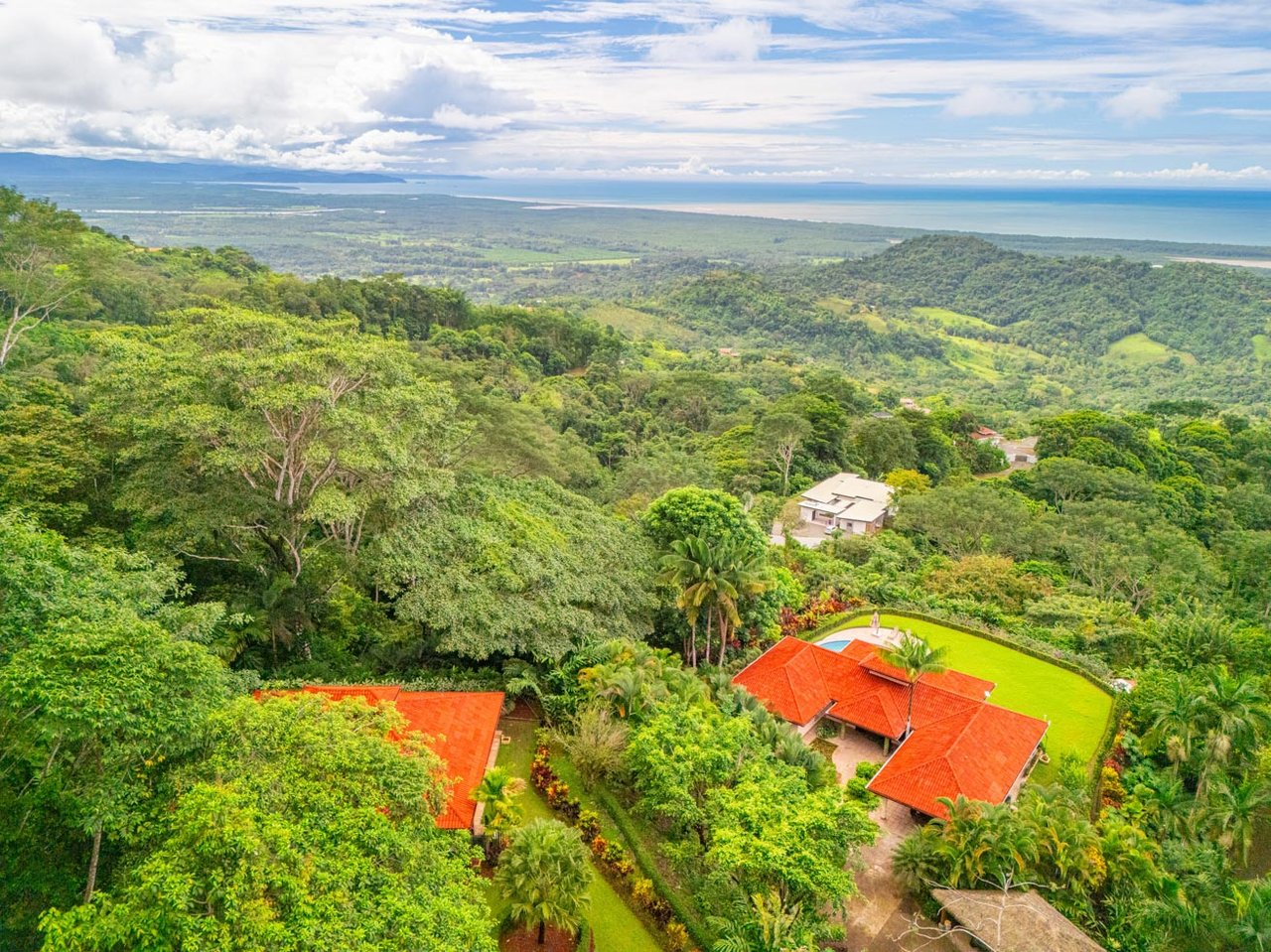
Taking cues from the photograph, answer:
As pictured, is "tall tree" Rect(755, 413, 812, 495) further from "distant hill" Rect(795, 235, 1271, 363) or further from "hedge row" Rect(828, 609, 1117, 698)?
"distant hill" Rect(795, 235, 1271, 363)

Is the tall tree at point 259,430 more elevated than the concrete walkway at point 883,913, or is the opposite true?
the tall tree at point 259,430

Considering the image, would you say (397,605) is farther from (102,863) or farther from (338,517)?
(102,863)

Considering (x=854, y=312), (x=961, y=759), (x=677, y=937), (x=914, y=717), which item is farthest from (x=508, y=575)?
(x=854, y=312)

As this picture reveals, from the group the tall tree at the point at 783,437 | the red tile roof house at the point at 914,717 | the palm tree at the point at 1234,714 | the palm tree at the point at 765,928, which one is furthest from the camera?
the tall tree at the point at 783,437

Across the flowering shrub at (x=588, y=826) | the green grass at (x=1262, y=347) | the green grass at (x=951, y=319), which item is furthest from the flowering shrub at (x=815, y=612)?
the green grass at (x=1262, y=347)

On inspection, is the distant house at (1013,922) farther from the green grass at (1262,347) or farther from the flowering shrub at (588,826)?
the green grass at (1262,347)

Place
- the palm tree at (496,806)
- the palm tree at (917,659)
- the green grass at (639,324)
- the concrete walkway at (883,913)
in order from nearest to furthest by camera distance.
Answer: the palm tree at (496,806) < the concrete walkway at (883,913) < the palm tree at (917,659) < the green grass at (639,324)
